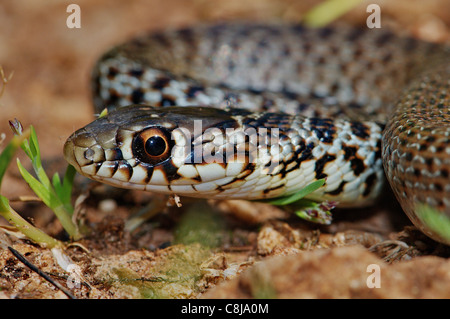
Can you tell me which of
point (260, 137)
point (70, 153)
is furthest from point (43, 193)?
point (260, 137)

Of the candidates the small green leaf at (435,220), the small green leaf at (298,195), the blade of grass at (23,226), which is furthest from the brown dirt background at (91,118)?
the small green leaf at (435,220)

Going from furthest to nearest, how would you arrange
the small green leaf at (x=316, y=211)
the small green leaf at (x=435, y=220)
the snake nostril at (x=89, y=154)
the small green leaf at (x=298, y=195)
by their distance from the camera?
1. the small green leaf at (x=316, y=211)
2. the small green leaf at (x=298, y=195)
3. the snake nostril at (x=89, y=154)
4. the small green leaf at (x=435, y=220)

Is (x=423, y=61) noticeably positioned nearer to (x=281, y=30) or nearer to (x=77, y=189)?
(x=281, y=30)

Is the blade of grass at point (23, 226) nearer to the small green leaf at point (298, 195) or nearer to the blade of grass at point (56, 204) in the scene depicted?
the blade of grass at point (56, 204)

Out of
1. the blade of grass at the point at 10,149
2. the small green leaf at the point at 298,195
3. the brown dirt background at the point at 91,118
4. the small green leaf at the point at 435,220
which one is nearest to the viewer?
the brown dirt background at the point at 91,118

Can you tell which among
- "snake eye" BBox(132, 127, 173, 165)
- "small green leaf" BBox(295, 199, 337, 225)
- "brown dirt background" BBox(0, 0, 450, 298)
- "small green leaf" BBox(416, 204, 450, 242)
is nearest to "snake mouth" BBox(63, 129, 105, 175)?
"snake eye" BBox(132, 127, 173, 165)

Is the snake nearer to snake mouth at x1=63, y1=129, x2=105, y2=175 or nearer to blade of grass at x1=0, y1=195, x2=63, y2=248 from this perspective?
snake mouth at x1=63, y1=129, x2=105, y2=175

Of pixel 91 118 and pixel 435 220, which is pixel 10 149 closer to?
pixel 435 220
